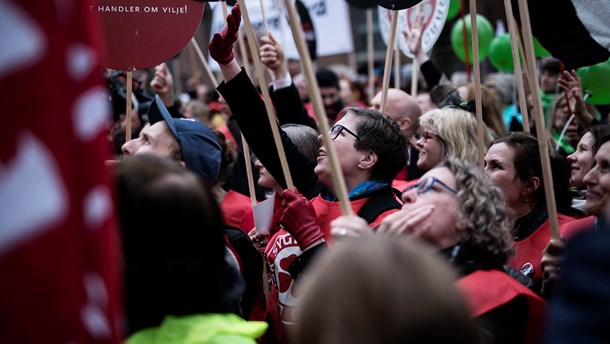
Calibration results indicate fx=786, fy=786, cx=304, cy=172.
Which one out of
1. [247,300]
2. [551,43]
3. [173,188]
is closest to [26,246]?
[173,188]

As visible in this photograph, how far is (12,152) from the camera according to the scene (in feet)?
4.32

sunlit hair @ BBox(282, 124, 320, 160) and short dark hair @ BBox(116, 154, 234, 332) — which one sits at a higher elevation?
short dark hair @ BBox(116, 154, 234, 332)

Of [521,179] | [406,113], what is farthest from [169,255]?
[406,113]

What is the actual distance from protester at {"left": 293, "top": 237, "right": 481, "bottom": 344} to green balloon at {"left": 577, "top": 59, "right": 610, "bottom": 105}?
11.8 feet

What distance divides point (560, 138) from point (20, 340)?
4461mm

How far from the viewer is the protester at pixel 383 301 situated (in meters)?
1.41

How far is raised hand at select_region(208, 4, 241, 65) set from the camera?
3.22m

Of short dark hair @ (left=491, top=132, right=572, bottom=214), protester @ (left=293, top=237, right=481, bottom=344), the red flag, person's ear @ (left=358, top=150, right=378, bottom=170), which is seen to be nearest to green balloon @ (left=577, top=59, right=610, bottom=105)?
short dark hair @ (left=491, top=132, right=572, bottom=214)

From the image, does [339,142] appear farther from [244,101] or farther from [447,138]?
[447,138]

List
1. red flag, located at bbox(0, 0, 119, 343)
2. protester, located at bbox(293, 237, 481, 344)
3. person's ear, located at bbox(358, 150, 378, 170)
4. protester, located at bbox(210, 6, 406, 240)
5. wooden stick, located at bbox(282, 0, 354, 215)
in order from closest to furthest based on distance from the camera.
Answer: red flag, located at bbox(0, 0, 119, 343)
protester, located at bbox(293, 237, 481, 344)
wooden stick, located at bbox(282, 0, 354, 215)
protester, located at bbox(210, 6, 406, 240)
person's ear, located at bbox(358, 150, 378, 170)

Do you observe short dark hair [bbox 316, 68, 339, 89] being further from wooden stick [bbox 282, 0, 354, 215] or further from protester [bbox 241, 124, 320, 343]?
wooden stick [bbox 282, 0, 354, 215]

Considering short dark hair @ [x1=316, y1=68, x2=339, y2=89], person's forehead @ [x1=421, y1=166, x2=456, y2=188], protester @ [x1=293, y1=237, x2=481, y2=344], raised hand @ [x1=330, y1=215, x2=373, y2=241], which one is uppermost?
protester @ [x1=293, y1=237, x2=481, y2=344]

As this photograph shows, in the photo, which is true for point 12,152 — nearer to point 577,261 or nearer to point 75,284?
point 75,284

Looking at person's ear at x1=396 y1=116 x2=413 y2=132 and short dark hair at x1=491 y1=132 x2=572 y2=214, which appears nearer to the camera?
short dark hair at x1=491 y1=132 x2=572 y2=214
